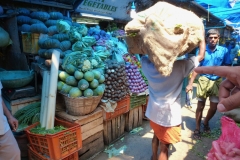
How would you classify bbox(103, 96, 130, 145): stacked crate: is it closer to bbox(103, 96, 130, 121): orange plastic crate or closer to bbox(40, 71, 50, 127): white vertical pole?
bbox(103, 96, 130, 121): orange plastic crate

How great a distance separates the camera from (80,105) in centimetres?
289

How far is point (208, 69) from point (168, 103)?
58.3 inches

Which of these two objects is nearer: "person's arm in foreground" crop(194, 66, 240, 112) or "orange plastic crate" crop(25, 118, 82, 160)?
"person's arm in foreground" crop(194, 66, 240, 112)

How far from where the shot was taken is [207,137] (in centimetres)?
397

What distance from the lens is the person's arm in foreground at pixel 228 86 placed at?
0.83 m

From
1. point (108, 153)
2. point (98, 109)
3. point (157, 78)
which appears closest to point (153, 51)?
point (157, 78)

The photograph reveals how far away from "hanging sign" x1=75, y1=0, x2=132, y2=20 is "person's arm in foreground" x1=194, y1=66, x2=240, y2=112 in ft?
16.3

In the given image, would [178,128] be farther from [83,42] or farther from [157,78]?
[83,42]

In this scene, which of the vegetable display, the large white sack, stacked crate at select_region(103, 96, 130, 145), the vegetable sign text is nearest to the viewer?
the large white sack

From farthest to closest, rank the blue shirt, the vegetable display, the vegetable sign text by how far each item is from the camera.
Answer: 1. the vegetable sign text
2. the blue shirt
3. the vegetable display

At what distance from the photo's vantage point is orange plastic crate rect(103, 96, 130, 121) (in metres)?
3.43

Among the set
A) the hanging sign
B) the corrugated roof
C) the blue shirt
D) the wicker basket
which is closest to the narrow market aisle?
the wicker basket

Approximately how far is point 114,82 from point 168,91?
1392mm

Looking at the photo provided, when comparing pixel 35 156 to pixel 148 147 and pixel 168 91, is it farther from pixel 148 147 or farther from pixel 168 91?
pixel 168 91
